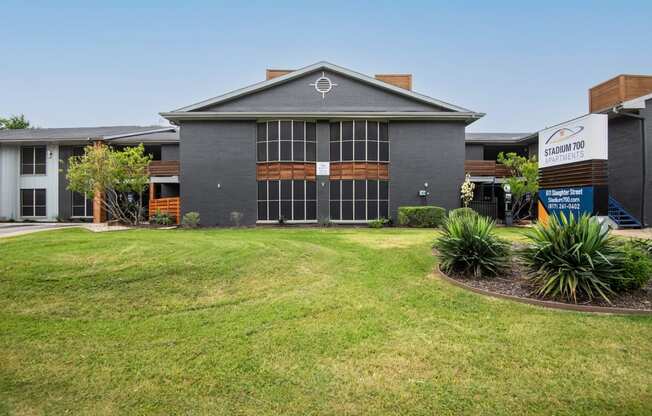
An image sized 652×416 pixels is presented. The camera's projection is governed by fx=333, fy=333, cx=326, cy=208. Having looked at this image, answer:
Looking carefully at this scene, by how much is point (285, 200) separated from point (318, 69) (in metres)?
8.23

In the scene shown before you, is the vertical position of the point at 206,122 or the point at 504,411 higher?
the point at 206,122

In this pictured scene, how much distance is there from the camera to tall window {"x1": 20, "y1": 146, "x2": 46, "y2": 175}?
23.2 m

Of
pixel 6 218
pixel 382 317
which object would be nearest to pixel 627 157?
pixel 382 317

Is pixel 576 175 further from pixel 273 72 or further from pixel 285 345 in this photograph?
pixel 273 72

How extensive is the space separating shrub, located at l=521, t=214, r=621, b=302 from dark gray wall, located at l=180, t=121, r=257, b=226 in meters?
15.9

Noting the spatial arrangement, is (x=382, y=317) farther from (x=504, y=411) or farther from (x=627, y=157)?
(x=627, y=157)

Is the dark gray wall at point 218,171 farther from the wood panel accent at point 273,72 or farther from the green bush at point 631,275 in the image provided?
the green bush at point 631,275

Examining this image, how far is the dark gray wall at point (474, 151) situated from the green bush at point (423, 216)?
8129 mm

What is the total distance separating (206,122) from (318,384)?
19149mm

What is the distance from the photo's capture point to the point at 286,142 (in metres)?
19.7

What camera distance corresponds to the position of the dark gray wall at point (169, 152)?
2261 centimetres

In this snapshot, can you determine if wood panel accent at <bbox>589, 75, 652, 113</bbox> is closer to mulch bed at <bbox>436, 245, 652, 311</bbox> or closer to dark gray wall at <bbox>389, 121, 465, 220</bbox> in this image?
dark gray wall at <bbox>389, 121, 465, 220</bbox>

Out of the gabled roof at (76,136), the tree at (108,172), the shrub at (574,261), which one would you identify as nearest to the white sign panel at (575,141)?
the shrub at (574,261)

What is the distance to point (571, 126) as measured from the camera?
32.2 ft
